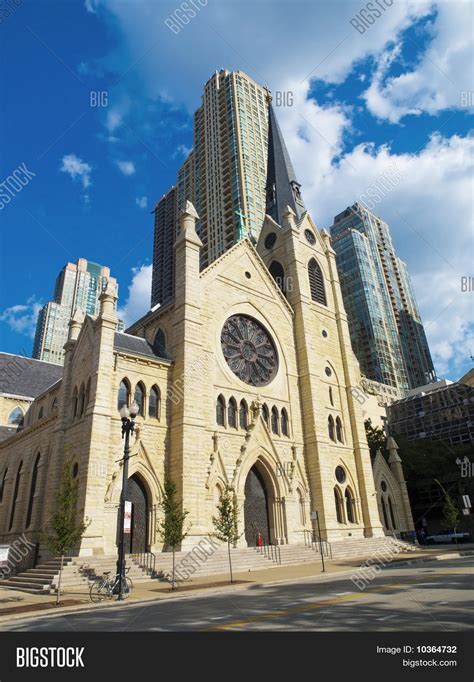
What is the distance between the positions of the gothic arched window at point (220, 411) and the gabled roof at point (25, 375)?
72.6ft

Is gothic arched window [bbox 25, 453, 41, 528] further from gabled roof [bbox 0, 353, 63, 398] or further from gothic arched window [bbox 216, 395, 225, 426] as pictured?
gabled roof [bbox 0, 353, 63, 398]

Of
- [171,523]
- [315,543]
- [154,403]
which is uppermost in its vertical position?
[154,403]

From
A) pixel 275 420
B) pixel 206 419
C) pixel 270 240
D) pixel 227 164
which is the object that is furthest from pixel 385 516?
pixel 227 164

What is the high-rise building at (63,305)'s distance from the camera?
11731 centimetres

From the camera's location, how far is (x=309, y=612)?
9156 mm

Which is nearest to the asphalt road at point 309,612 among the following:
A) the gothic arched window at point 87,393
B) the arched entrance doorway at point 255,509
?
the gothic arched window at point 87,393

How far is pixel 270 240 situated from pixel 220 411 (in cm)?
1980

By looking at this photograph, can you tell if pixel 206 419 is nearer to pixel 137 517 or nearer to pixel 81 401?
pixel 137 517

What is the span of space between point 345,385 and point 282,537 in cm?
1382

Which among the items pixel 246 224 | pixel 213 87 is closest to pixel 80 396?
pixel 246 224

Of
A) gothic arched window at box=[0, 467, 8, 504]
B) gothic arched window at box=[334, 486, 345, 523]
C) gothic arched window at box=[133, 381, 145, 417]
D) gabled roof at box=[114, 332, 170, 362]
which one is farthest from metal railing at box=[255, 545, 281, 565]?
gothic arched window at box=[0, 467, 8, 504]

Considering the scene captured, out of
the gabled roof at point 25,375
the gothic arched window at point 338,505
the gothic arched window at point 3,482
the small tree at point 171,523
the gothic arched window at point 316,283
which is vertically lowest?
the small tree at point 171,523

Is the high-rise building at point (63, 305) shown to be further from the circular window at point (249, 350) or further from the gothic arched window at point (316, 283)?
the circular window at point (249, 350)
